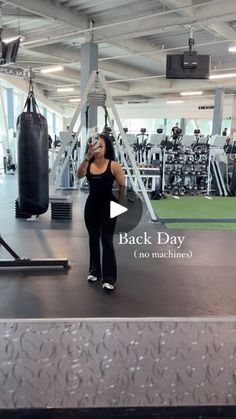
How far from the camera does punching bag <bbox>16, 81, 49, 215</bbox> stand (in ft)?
11.3

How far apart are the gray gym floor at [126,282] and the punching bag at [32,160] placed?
2.61ft

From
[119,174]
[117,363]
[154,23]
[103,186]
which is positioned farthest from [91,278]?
[154,23]

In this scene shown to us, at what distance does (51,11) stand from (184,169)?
528 centimetres

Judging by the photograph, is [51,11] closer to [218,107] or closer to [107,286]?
[107,286]

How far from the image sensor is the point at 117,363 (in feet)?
8.36

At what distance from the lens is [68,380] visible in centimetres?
249

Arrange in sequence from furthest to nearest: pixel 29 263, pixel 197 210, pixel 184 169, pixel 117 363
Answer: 1. pixel 184 169
2. pixel 197 210
3. pixel 29 263
4. pixel 117 363

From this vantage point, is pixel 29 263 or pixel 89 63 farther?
pixel 89 63

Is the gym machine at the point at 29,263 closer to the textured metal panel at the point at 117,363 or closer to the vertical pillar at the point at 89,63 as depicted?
the textured metal panel at the point at 117,363

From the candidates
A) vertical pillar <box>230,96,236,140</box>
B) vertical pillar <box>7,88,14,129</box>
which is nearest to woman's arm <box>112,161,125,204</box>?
vertical pillar <box>7,88,14,129</box>

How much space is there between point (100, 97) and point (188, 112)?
13141mm

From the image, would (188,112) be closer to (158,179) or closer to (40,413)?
(158,179)

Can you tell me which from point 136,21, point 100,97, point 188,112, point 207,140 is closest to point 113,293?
point 100,97

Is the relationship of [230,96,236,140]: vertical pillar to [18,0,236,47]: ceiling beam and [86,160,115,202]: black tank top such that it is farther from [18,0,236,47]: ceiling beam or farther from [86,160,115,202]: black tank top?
[86,160,115,202]: black tank top
